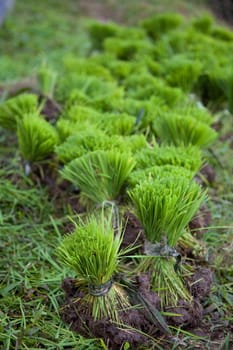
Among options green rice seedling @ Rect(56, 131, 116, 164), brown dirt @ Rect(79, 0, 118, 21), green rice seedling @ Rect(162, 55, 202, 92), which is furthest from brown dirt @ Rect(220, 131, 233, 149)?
brown dirt @ Rect(79, 0, 118, 21)

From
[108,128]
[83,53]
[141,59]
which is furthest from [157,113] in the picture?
[83,53]

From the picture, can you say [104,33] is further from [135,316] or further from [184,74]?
[135,316]

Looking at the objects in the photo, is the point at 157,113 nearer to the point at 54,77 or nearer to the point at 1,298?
the point at 54,77

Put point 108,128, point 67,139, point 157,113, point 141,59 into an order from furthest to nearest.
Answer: point 141,59 → point 157,113 → point 108,128 → point 67,139

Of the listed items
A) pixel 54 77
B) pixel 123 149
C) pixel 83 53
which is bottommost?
pixel 83 53

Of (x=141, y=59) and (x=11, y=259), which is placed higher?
(x=141, y=59)
